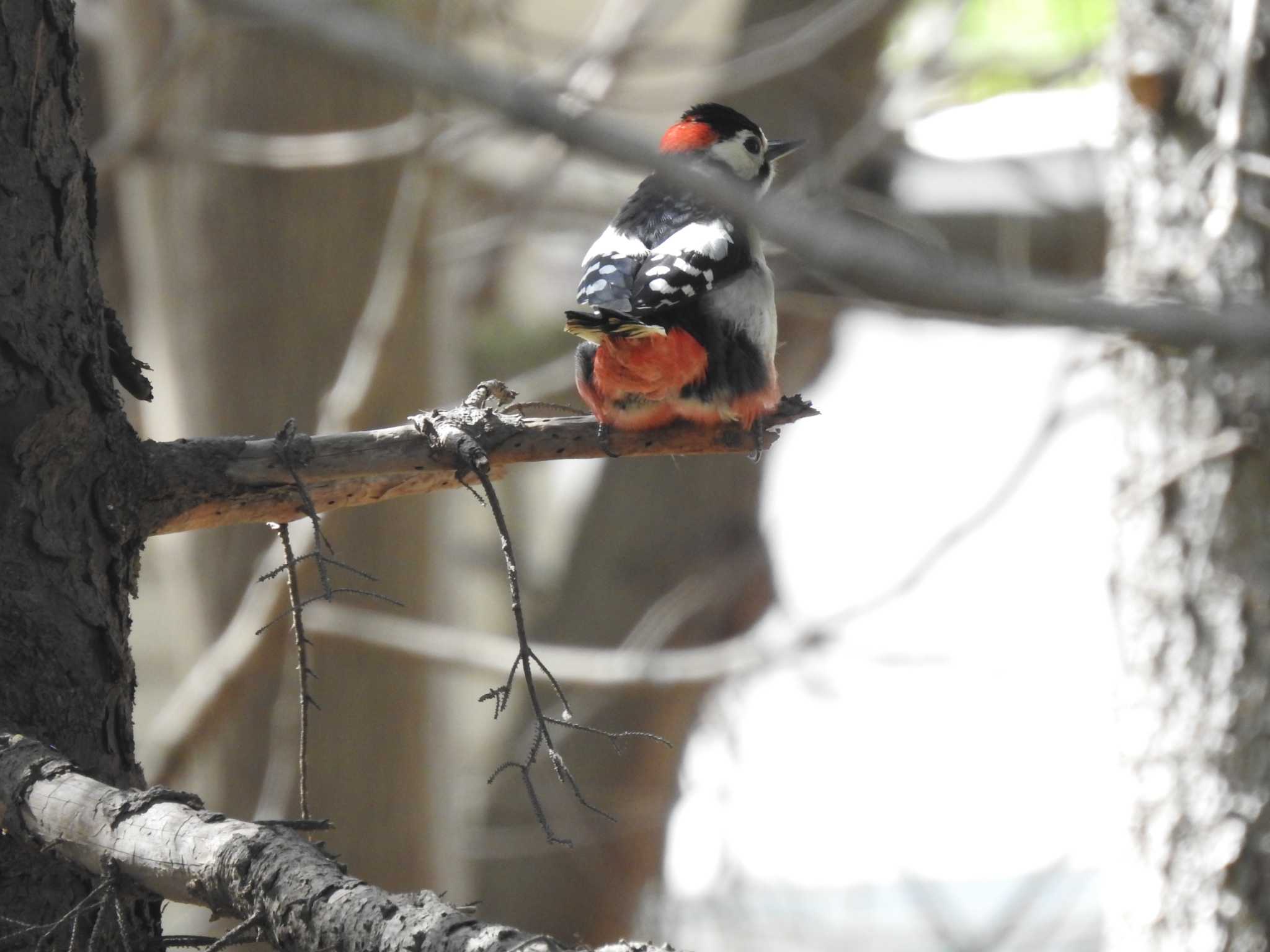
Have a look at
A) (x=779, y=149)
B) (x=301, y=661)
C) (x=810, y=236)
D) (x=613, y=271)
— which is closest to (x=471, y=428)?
(x=301, y=661)

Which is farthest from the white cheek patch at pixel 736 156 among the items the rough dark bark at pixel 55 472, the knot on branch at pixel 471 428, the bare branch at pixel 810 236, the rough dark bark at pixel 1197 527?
the bare branch at pixel 810 236

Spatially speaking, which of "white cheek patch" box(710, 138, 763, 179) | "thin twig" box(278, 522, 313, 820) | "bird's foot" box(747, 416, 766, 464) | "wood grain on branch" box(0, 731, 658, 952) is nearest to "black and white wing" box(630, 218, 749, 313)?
"bird's foot" box(747, 416, 766, 464)

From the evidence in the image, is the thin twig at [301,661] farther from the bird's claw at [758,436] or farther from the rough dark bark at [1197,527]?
the rough dark bark at [1197,527]

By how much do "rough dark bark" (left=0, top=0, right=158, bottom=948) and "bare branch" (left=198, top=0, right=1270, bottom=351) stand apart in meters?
0.83

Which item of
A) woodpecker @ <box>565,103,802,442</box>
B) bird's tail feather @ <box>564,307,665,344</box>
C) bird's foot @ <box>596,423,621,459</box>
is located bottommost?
bird's foot @ <box>596,423,621,459</box>

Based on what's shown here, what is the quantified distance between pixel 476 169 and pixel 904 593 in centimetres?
305

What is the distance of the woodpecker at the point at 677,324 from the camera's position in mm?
2020

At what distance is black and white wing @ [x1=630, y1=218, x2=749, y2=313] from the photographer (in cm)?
203

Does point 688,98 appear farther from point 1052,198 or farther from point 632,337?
point 632,337

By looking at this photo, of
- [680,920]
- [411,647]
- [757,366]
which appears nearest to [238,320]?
[411,647]

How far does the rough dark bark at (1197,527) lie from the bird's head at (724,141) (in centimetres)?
85

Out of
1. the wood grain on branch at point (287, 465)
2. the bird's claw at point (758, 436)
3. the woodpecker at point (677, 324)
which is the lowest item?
the wood grain on branch at point (287, 465)

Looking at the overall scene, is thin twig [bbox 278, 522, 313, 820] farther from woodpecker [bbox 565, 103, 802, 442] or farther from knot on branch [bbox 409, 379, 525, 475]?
woodpecker [bbox 565, 103, 802, 442]

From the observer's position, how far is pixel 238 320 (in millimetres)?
4156
